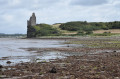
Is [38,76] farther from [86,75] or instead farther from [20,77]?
[86,75]

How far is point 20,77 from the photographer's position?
15758 mm

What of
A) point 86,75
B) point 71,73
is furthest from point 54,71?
point 86,75

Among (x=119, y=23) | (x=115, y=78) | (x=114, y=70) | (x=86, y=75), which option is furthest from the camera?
(x=119, y=23)

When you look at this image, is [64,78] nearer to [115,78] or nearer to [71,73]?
[71,73]

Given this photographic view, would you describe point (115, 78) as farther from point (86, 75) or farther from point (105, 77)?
point (86, 75)

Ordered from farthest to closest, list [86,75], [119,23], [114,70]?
[119,23] < [114,70] < [86,75]

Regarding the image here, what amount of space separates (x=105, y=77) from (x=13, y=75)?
6277mm

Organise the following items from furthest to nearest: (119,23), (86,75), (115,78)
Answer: (119,23), (86,75), (115,78)

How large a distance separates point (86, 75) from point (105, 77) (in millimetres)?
1384

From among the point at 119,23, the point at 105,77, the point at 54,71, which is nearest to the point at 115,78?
the point at 105,77

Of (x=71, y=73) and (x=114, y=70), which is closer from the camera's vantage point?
(x=71, y=73)

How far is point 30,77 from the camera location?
613 inches

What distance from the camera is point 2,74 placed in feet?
55.2

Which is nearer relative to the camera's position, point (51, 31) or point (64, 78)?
point (64, 78)
